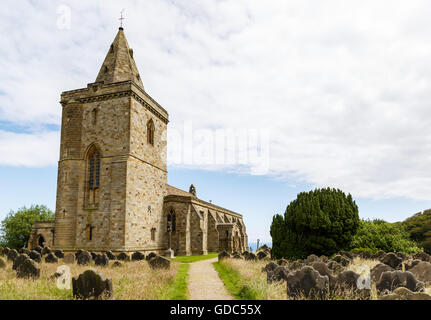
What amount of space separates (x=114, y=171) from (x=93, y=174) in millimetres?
2298

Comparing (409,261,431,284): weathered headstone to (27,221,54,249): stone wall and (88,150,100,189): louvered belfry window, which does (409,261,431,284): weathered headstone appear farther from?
(27,221,54,249): stone wall

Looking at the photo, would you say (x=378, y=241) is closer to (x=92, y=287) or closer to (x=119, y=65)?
(x=92, y=287)

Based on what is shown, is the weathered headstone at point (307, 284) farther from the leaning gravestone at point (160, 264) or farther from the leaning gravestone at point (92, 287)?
the leaning gravestone at point (160, 264)

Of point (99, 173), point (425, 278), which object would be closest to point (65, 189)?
point (99, 173)

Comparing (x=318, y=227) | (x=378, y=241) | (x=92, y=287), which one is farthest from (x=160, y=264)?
(x=378, y=241)

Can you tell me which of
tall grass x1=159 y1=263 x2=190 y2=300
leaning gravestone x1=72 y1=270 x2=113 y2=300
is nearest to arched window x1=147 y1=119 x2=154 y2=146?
tall grass x1=159 y1=263 x2=190 y2=300

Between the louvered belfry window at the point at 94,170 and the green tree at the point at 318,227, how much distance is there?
14.3 m

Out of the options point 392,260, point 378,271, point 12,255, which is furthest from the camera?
point 12,255

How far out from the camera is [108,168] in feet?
84.2

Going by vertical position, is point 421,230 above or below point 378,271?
above

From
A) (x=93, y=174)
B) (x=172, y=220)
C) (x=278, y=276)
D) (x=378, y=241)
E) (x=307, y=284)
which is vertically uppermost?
(x=93, y=174)

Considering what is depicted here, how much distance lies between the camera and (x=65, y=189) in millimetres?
26359

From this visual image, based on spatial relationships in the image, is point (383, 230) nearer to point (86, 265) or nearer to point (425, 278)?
point (425, 278)

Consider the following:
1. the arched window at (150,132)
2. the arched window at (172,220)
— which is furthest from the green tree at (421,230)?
the arched window at (150,132)
